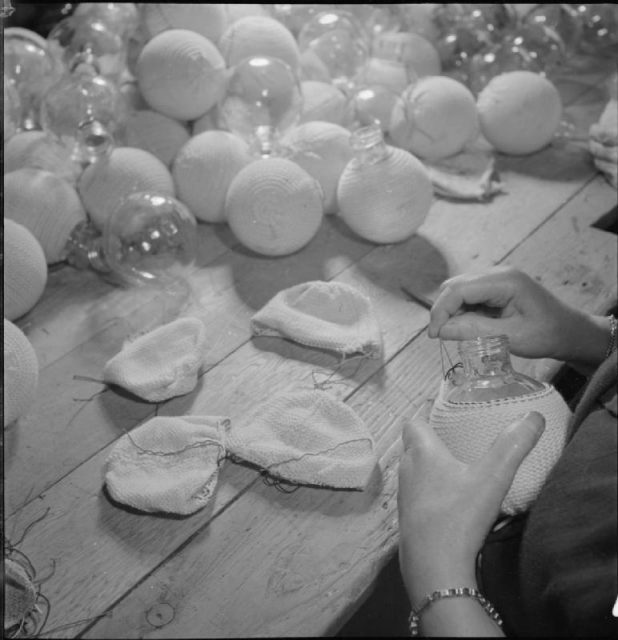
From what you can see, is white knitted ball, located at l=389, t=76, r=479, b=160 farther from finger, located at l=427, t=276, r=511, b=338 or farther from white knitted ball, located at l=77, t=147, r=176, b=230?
finger, located at l=427, t=276, r=511, b=338

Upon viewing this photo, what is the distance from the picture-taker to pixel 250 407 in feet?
3.11

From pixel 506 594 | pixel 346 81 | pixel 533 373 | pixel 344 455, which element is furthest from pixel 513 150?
pixel 506 594

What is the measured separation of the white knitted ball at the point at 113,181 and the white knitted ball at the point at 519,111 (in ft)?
1.80

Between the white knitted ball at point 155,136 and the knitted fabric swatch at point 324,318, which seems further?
the white knitted ball at point 155,136

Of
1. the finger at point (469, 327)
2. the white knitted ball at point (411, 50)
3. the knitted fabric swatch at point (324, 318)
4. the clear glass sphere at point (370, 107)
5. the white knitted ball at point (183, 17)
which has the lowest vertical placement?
the knitted fabric swatch at point (324, 318)

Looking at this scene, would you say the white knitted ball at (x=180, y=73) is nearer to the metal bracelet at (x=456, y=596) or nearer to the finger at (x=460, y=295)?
the finger at (x=460, y=295)

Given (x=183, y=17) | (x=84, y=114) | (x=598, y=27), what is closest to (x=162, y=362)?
(x=84, y=114)

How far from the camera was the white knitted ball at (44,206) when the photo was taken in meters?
1.17

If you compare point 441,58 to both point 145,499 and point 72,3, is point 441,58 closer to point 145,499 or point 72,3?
point 72,3

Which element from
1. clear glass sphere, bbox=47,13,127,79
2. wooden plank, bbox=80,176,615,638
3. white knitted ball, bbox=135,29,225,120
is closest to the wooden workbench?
wooden plank, bbox=80,176,615,638

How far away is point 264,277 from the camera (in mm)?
1172

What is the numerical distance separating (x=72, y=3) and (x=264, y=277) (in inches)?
31.5

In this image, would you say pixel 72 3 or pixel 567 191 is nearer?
pixel 567 191

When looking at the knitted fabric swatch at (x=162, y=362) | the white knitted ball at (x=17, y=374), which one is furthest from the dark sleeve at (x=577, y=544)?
the white knitted ball at (x=17, y=374)
